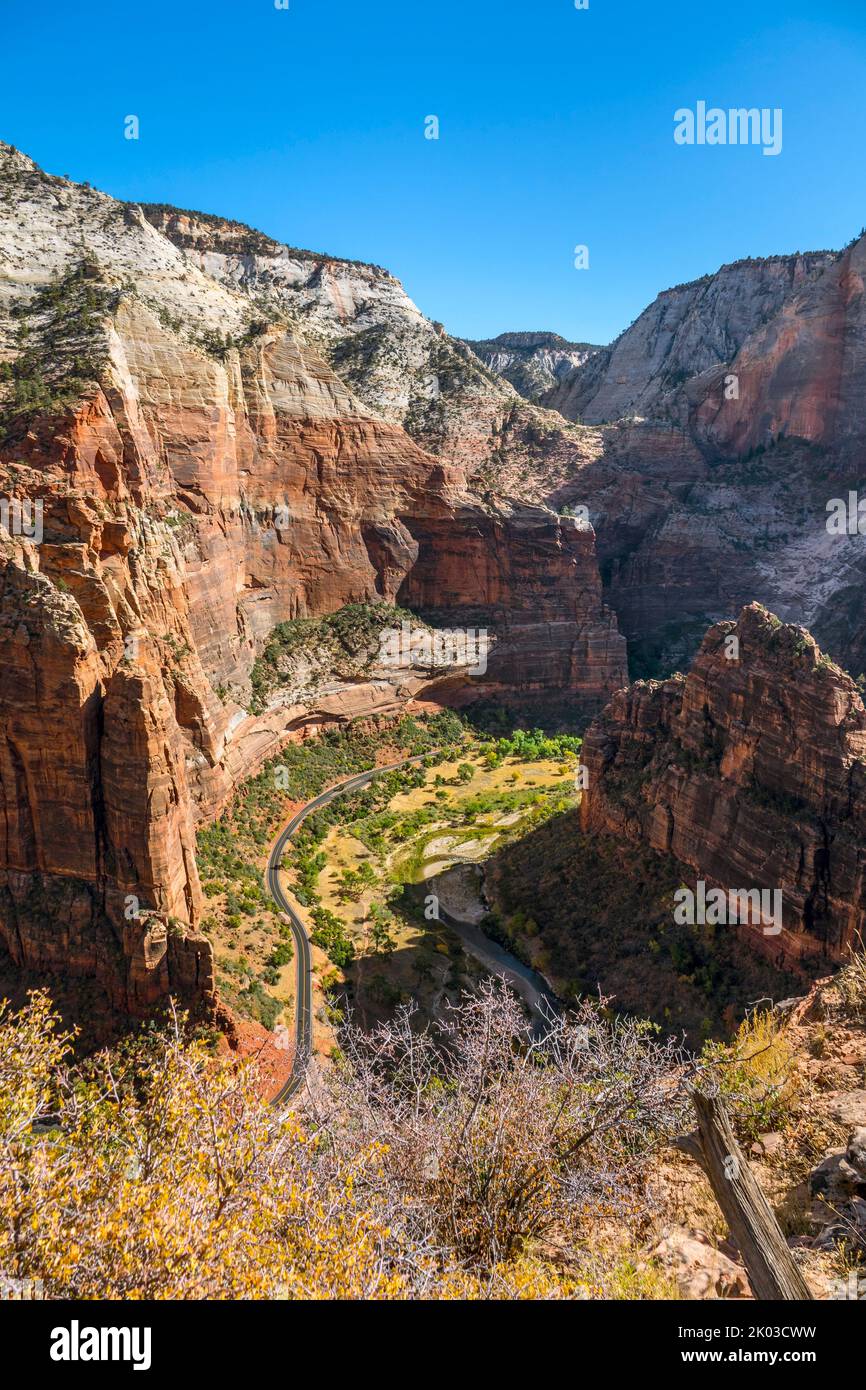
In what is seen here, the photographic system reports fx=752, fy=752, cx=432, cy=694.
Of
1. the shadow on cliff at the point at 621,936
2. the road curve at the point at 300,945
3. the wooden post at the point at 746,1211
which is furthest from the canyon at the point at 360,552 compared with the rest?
the wooden post at the point at 746,1211

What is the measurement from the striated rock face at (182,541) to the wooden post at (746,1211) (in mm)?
21378

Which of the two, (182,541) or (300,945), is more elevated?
(182,541)

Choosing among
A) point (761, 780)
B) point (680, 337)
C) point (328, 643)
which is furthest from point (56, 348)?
point (680, 337)

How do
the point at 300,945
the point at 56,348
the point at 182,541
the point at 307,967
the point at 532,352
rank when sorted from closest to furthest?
the point at 307,967
the point at 300,945
the point at 56,348
the point at 182,541
the point at 532,352

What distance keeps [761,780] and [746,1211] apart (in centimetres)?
2433

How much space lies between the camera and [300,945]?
3612 centimetres

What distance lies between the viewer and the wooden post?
775cm

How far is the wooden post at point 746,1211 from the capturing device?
7754 millimetres

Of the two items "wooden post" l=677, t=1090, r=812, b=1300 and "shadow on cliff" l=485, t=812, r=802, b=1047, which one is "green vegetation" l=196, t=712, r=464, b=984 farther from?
"wooden post" l=677, t=1090, r=812, b=1300

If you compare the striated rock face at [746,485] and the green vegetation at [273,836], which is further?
the striated rock face at [746,485]

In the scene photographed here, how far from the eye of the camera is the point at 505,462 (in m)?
75.6

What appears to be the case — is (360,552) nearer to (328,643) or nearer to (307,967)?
(328,643)

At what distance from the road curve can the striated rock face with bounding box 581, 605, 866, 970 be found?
16193mm

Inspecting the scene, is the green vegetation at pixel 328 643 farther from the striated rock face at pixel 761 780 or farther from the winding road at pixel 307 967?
the striated rock face at pixel 761 780
